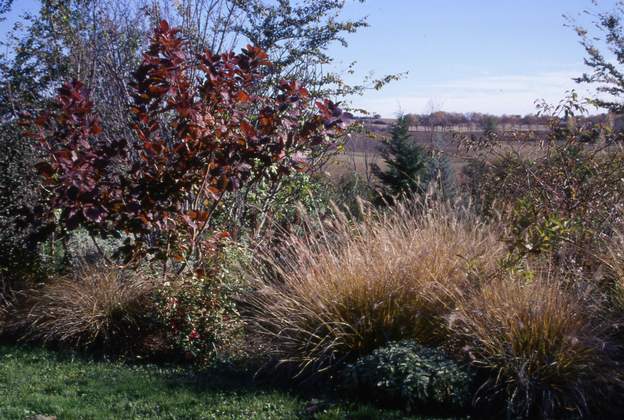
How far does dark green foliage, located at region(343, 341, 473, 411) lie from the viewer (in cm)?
555

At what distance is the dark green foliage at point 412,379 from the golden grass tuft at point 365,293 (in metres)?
0.44

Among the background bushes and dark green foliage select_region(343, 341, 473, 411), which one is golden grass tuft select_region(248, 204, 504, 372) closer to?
dark green foliage select_region(343, 341, 473, 411)

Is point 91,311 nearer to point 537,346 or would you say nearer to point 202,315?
point 202,315

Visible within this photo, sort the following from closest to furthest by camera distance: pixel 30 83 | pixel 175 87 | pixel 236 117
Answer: pixel 175 87 < pixel 236 117 < pixel 30 83

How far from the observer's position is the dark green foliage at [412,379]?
18.2 ft

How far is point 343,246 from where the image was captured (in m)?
7.30

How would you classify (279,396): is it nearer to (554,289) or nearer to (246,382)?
(246,382)

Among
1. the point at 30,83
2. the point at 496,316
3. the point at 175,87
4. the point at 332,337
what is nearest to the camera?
the point at 496,316

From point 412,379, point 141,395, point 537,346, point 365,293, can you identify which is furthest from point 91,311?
point 537,346

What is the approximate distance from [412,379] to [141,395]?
90.1 inches

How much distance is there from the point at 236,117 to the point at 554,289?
11.3ft

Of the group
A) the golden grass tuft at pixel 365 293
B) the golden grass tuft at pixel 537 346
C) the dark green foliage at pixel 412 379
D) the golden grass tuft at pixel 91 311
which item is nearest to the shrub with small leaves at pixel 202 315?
the golden grass tuft at pixel 365 293

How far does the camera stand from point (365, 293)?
6.48m

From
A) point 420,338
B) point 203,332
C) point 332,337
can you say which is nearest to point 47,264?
point 203,332
